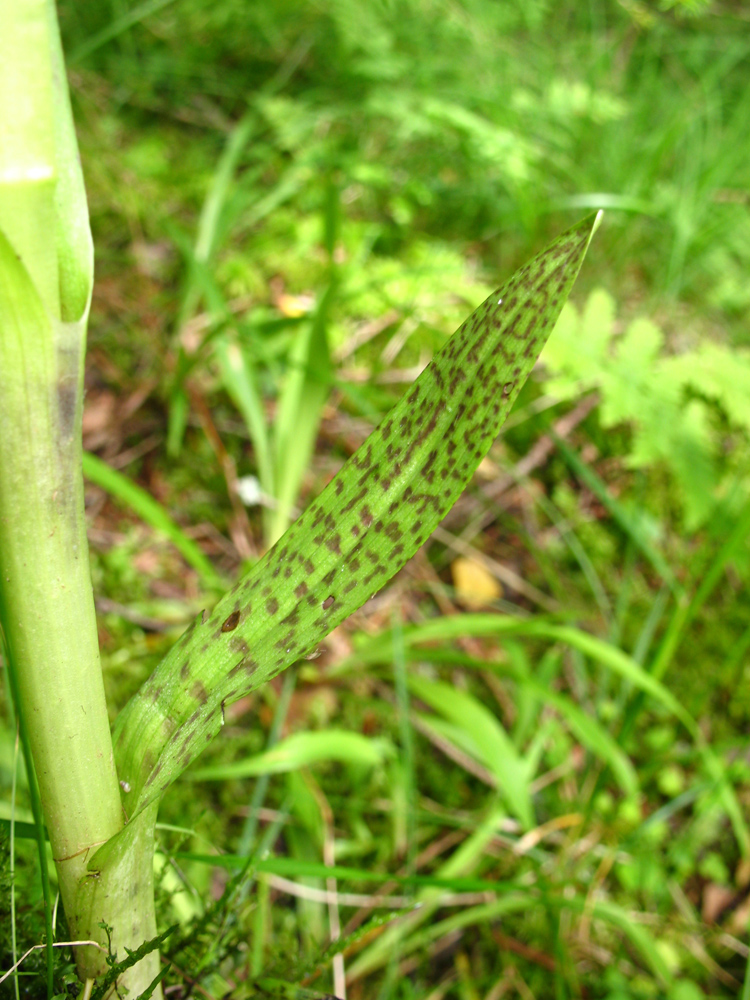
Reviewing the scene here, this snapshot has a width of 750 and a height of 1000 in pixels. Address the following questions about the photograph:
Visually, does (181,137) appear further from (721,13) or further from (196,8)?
(721,13)

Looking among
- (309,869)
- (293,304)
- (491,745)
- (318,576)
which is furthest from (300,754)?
(293,304)

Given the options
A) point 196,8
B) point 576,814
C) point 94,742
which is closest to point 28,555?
point 94,742

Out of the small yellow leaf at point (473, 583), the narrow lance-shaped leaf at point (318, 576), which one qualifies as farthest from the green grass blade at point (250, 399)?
the narrow lance-shaped leaf at point (318, 576)

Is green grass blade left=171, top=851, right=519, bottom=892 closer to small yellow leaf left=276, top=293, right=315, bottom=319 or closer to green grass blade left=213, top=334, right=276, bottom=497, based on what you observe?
green grass blade left=213, top=334, right=276, bottom=497

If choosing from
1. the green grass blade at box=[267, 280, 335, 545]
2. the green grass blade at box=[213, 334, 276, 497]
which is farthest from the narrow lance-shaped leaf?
the green grass blade at box=[213, 334, 276, 497]

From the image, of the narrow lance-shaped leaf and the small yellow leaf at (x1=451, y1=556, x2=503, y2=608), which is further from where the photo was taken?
the small yellow leaf at (x1=451, y1=556, x2=503, y2=608)
